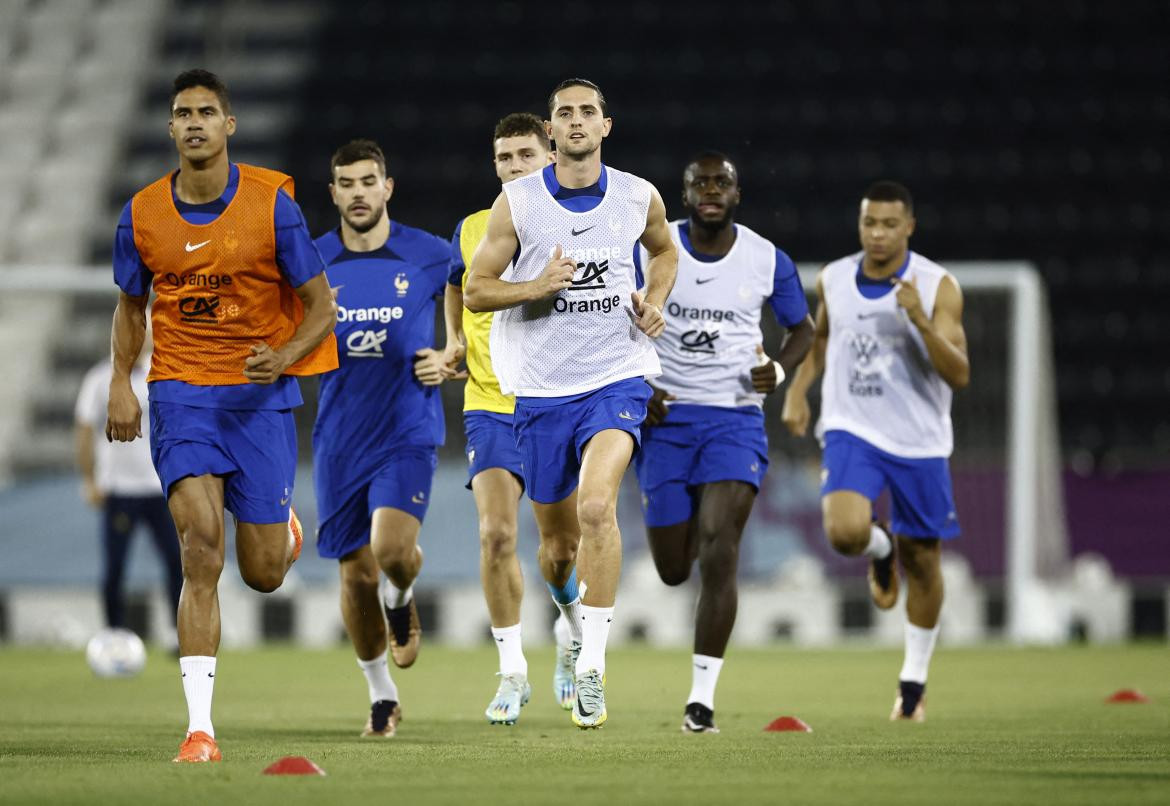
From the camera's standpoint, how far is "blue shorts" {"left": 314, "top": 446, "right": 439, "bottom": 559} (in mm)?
8281

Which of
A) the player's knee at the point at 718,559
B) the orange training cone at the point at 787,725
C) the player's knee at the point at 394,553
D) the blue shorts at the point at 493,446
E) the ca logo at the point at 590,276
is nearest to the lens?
the ca logo at the point at 590,276

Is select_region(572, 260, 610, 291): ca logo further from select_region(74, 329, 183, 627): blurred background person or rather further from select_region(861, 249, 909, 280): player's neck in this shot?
select_region(74, 329, 183, 627): blurred background person

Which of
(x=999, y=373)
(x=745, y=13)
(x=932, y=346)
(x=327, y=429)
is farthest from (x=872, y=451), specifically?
(x=745, y=13)

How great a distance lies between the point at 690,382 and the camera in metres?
8.48

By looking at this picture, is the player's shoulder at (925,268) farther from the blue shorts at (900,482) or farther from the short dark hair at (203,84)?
the short dark hair at (203,84)

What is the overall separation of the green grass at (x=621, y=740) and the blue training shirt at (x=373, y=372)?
1319mm

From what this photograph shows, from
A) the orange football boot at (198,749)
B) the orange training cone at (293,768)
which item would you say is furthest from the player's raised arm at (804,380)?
the orange training cone at (293,768)

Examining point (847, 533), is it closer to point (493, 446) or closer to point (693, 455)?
point (693, 455)

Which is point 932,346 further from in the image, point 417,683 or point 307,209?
point 307,209

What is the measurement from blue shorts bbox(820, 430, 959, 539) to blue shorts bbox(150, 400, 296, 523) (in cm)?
336

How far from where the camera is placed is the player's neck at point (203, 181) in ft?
21.5

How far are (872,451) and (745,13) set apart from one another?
15.8 meters

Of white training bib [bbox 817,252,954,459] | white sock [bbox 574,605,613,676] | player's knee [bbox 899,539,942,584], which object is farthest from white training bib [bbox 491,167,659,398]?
player's knee [bbox 899,539,942,584]

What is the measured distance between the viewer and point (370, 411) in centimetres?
833
